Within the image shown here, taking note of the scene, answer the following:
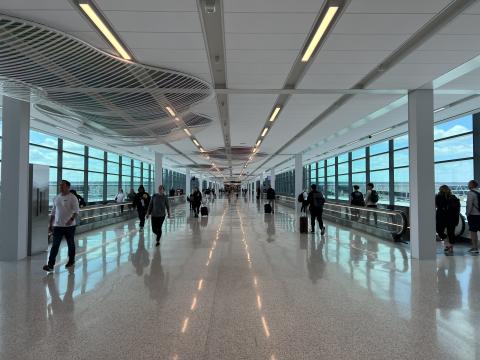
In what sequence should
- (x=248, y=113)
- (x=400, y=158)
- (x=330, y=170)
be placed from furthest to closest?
(x=330, y=170) → (x=400, y=158) → (x=248, y=113)

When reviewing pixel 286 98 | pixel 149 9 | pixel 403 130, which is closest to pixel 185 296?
pixel 149 9

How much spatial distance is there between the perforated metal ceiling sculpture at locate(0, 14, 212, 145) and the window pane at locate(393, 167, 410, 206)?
1648 centimetres

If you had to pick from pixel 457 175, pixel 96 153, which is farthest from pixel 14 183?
pixel 96 153

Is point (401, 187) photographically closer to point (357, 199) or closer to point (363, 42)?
point (357, 199)

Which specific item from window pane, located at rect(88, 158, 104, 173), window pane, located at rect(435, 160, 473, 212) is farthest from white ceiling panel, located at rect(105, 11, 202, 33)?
window pane, located at rect(88, 158, 104, 173)

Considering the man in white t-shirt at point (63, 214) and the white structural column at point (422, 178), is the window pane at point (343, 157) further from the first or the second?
the man in white t-shirt at point (63, 214)

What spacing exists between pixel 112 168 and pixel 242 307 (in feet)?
94.6

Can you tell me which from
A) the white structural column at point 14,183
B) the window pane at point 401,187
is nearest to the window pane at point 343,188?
the window pane at point 401,187

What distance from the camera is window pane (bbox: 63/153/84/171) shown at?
2230cm

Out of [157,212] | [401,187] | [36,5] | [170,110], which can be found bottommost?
[157,212]

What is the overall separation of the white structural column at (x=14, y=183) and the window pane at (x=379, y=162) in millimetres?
22453

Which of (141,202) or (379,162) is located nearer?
(141,202)

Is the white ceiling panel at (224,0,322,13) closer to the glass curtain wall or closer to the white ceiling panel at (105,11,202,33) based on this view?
the white ceiling panel at (105,11,202,33)

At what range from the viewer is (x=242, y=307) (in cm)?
507
